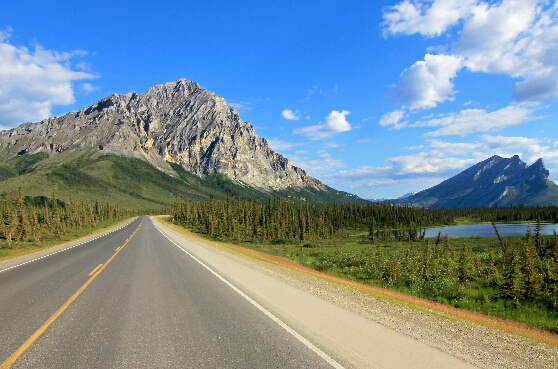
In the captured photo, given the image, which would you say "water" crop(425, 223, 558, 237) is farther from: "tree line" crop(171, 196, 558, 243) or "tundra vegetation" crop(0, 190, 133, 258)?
"tundra vegetation" crop(0, 190, 133, 258)

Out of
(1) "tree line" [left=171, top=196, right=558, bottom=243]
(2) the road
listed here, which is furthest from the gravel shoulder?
(1) "tree line" [left=171, top=196, right=558, bottom=243]

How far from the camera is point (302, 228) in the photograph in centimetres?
8075

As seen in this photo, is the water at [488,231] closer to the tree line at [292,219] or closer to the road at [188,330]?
the tree line at [292,219]

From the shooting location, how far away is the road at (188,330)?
538cm

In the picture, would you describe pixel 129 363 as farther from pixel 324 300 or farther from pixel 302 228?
pixel 302 228

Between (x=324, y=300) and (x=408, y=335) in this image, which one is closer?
(x=408, y=335)

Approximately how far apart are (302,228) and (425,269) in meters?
59.5

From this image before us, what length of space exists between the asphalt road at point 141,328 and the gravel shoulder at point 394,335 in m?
0.69

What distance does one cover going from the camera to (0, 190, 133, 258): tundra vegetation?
3991cm

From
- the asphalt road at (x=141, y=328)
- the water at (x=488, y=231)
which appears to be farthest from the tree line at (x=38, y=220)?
the water at (x=488, y=231)

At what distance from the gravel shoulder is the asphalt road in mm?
692

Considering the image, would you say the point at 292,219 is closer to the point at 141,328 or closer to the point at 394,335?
the point at 394,335

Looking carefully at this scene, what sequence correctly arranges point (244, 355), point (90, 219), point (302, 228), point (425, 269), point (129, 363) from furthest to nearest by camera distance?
point (90, 219) < point (302, 228) < point (425, 269) < point (244, 355) < point (129, 363)

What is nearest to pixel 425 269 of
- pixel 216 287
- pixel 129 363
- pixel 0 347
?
pixel 216 287
